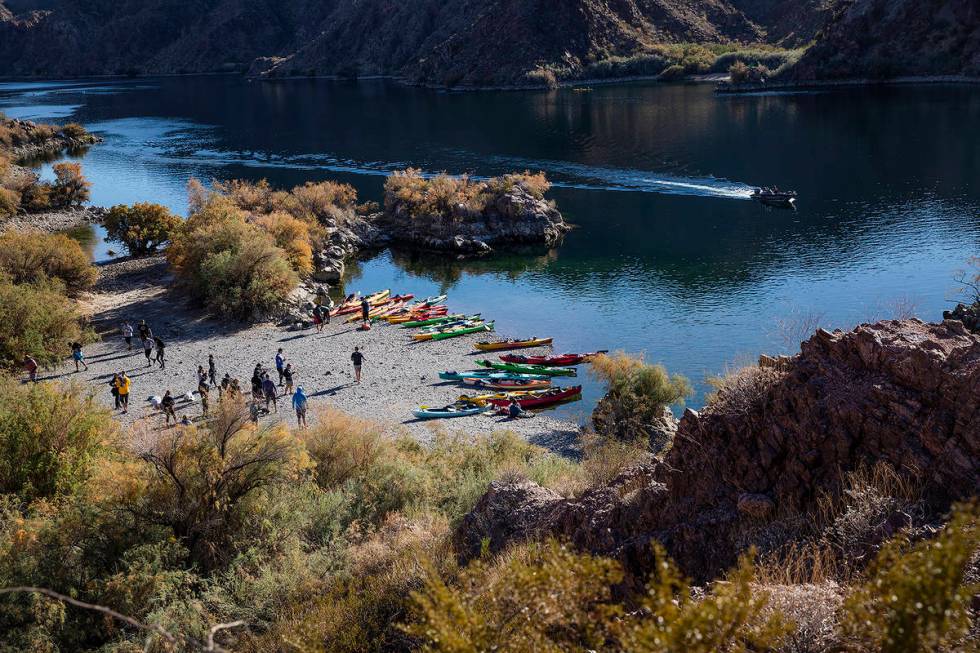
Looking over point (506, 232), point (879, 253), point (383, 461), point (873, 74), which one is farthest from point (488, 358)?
point (873, 74)

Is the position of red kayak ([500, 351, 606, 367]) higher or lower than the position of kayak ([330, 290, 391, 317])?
lower

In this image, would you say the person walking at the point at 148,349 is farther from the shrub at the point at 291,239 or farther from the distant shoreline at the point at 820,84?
the distant shoreline at the point at 820,84

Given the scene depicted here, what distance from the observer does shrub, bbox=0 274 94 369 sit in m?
28.1

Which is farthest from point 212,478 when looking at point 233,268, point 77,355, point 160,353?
point 233,268

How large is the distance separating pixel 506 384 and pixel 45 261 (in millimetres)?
23914

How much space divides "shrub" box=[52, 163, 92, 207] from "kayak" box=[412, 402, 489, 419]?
51.3m

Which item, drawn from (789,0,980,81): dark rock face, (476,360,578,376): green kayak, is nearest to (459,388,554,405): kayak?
(476,360,578,376): green kayak

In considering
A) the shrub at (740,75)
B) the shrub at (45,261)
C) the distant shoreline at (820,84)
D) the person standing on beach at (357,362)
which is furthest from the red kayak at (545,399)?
the shrub at (740,75)

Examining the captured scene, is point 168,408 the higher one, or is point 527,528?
point 527,528

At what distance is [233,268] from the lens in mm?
36625

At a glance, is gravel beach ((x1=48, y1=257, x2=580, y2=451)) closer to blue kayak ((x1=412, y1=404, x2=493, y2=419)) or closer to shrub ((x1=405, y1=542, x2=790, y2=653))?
blue kayak ((x1=412, y1=404, x2=493, y2=419))

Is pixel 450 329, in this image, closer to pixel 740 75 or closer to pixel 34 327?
pixel 34 327

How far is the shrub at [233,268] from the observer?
3644 centimetres

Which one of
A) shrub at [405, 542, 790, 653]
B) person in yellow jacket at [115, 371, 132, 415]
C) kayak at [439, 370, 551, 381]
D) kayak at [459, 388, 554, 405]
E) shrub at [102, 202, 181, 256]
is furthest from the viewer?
shrub at [102, 202, 181, 256]
